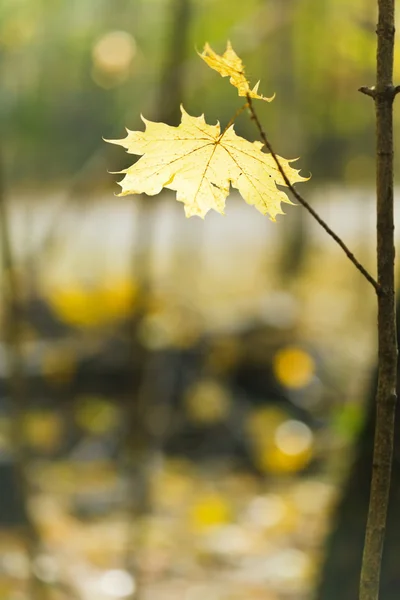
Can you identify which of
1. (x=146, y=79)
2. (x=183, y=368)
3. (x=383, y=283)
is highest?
(x=146, y=79)

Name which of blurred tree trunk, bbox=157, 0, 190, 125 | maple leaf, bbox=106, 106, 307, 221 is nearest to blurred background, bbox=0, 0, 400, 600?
blurred tree trunk, bbox=157, 0, 190, 125

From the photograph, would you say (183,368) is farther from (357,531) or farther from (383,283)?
(383,283)

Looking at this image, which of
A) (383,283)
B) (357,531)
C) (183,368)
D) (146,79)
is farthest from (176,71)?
(146,79)

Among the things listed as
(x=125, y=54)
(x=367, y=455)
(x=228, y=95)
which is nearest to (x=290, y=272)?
(x=228, y=95)

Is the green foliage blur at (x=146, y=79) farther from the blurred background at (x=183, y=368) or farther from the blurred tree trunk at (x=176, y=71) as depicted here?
the blurred tree trunk at (x=176, y=71)

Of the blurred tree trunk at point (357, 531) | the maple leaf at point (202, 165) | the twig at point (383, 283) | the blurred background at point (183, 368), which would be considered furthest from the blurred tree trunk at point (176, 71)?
the twig at point (383, 283)

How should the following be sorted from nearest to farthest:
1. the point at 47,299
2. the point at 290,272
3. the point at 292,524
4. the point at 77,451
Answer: the point at 292,524 → the point at 77,451 → the point at 47,299 → the point at 290,272

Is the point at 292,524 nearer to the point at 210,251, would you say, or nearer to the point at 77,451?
the point at 77,451

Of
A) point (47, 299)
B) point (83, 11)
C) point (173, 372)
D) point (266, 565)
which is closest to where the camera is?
point (266, 565)
